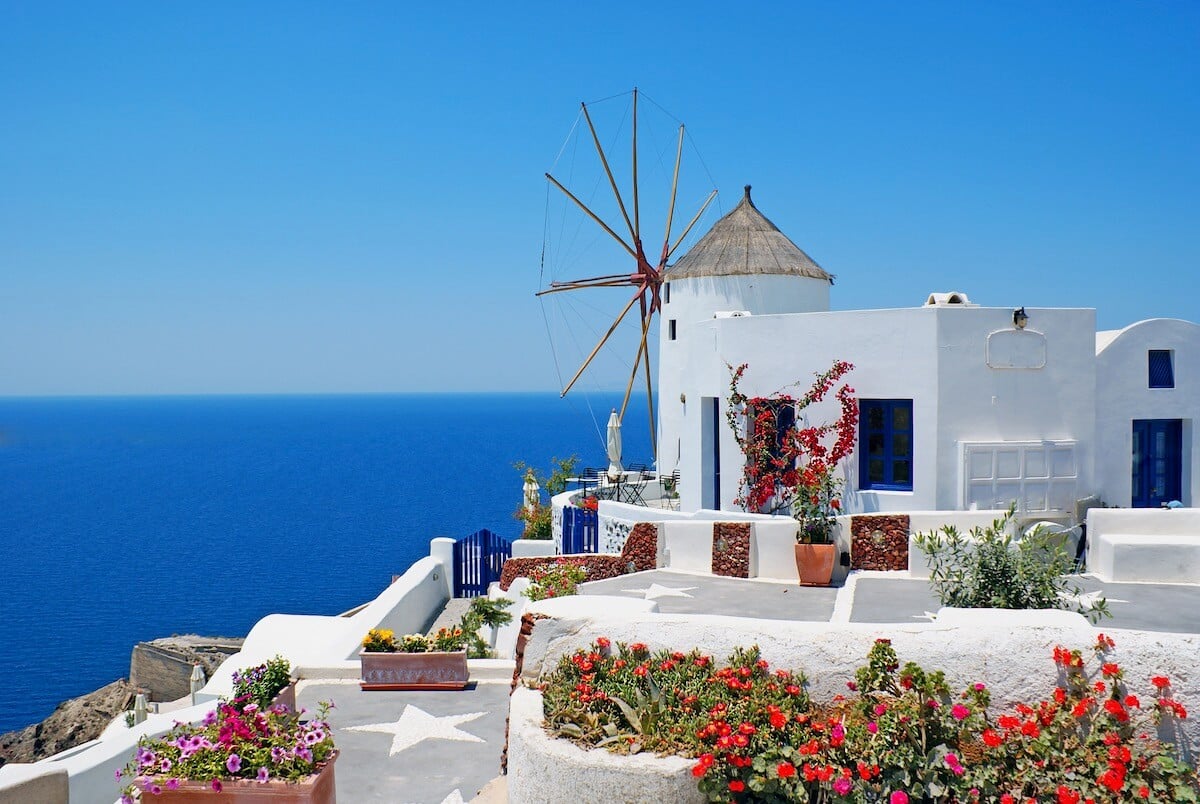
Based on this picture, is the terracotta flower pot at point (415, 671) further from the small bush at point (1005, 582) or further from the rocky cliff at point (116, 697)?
the rocky cliff at point (116, 697)

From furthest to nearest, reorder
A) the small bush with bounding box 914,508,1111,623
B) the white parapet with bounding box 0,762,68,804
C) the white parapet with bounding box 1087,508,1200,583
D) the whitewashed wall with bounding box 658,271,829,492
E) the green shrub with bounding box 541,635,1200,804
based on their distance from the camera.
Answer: the whitewashed wall with bounding box 658,271,829,492 < the white parapet with bounding box 1087,508,1200,583 < the small bush with bounding box 914,508,1111,623 < the white parapet with bounding box 0,762,68,804 < the green shrub with bounding box 541,635,1200,804

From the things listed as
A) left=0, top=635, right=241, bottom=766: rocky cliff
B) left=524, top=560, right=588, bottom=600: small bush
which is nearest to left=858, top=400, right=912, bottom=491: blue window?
left=524, top=560, right=588, bottom=600: small bush

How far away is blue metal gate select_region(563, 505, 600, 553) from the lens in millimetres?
21250

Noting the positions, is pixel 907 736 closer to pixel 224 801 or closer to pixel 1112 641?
pixel 1112 641

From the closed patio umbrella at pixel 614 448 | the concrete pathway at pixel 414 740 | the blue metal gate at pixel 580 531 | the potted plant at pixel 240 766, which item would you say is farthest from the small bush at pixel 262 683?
the closed patio umbrella at pixel 614 448

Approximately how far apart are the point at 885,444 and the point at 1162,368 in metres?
5.06

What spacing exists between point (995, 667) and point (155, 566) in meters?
62.1

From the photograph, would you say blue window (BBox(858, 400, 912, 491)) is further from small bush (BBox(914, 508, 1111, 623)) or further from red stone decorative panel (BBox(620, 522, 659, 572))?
small bush (BBox(914, 508, 1111, 623))

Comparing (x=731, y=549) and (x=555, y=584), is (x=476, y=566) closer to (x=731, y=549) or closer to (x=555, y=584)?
(x=731, y=549)

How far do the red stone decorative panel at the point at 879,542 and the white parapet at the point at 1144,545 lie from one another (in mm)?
2468

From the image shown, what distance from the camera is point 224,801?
19.9 ft

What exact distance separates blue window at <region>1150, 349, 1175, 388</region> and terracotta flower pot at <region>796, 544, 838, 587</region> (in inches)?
298

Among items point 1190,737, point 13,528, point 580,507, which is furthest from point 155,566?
point 1190,737

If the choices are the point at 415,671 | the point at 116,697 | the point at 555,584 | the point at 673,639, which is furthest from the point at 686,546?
the point at 116,697
